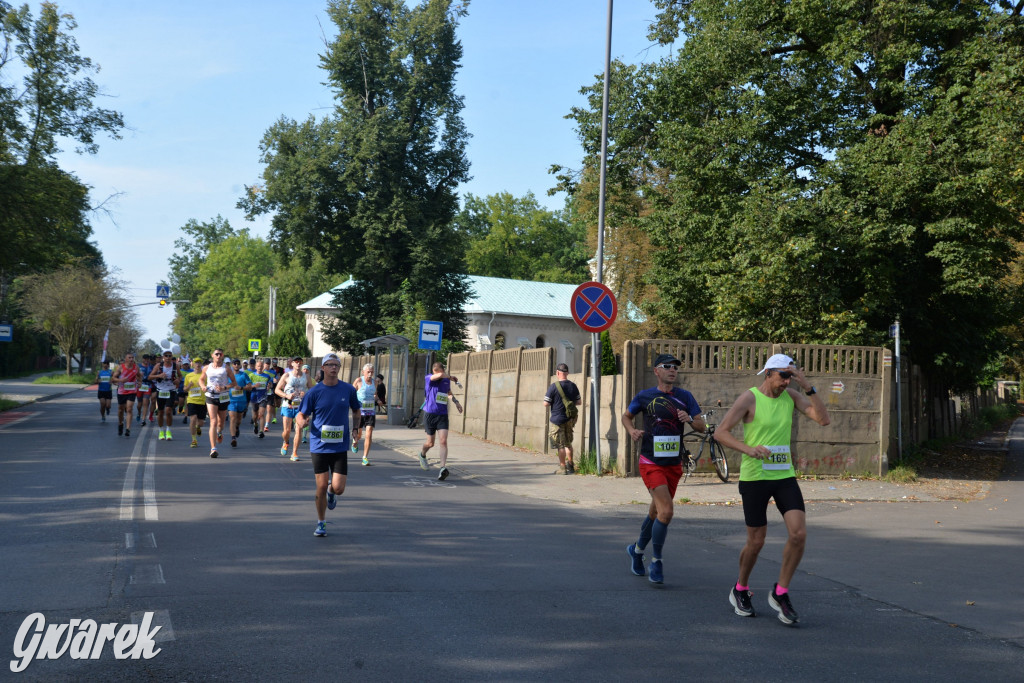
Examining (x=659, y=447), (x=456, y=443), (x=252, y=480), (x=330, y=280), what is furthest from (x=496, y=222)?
(x=659, y=447)

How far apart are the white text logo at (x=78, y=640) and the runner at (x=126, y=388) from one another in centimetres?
1698

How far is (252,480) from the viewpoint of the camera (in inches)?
542

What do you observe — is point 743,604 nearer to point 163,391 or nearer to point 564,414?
point 564,414

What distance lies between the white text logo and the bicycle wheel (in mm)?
11240

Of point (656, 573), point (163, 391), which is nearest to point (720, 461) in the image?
point (656, 573)

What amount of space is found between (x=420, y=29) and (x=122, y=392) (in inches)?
1195

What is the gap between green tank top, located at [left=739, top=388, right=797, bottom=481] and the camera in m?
6.58

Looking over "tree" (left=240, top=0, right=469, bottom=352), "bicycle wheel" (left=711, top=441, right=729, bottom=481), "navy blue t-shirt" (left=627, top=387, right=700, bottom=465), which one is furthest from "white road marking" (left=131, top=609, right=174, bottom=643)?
"tree" (left=240, top=0, right=469, bottom=352)

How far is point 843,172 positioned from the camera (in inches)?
738

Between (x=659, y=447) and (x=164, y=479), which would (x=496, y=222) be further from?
(x=659, y=447)

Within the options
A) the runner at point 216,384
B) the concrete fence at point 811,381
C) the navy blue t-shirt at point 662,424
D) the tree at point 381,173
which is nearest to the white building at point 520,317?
the tree at point 381,173

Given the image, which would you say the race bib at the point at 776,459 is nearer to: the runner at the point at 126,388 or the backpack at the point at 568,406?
the backpack at the point at 568,406

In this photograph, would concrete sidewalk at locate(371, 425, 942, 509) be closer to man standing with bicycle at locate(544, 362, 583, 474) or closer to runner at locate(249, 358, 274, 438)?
man standing with bicycle at locate(544, 362, 583, 474)

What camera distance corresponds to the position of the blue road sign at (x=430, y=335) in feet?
79.6
